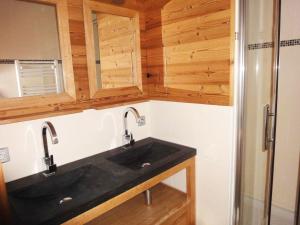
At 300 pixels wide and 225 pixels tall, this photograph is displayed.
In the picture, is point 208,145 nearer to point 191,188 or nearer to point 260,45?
point 191,188

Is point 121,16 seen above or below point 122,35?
above

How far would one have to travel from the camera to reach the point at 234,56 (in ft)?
4.73

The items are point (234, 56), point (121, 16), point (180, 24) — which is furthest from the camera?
point (121, 16)

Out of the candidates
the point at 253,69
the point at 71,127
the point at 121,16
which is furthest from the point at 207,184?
the point at 121,16

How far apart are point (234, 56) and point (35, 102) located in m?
1.30

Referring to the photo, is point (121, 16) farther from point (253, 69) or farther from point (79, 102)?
point (253, 69)

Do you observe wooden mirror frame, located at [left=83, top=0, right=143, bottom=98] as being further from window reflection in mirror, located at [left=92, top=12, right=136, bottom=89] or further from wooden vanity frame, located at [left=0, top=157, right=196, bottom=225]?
wooden vanity frame, located at [left=0, top=157, right=196, bottom=225]

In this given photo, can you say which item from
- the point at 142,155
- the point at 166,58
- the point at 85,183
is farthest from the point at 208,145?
the point at 85,183

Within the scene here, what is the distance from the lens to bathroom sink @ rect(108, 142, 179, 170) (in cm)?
172

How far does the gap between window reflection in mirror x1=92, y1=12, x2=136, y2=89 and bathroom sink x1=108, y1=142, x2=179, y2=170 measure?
0.54m

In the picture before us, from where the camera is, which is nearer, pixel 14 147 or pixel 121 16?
pixel 14 147

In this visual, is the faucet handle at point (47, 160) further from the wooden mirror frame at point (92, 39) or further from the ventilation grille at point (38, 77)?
the wooden mirror frame at point (92, 39)

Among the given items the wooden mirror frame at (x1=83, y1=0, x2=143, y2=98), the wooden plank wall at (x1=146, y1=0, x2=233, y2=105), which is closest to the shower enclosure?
the wooden plank wall at (x1=146, y1=0, x2=233, y2=105)

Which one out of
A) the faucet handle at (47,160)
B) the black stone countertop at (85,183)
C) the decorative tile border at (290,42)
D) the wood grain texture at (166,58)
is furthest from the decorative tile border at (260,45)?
the faucet handle at (47,160)
